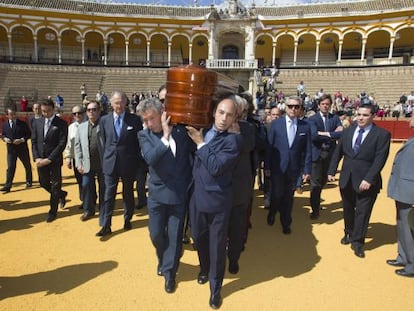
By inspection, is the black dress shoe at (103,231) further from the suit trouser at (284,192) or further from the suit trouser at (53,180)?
the suit trouser at (284,192)

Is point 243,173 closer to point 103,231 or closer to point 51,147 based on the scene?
point 103,231

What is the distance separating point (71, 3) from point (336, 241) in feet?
110

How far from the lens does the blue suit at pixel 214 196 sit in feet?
8.66

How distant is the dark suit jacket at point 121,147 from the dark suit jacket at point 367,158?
2704 mm

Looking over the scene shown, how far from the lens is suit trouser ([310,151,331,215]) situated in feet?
17.0

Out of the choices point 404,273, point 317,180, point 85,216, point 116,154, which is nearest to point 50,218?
point 85,216

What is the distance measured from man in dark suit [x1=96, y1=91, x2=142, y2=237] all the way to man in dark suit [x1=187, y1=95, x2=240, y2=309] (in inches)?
59.9

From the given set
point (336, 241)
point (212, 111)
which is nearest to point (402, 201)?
point (336, 241)

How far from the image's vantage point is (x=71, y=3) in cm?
3048

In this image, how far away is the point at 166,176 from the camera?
119 inches

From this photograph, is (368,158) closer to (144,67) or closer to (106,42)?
(144,67)

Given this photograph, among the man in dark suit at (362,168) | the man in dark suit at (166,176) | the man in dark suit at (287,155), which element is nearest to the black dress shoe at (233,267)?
the man in dark suit at (166,176)

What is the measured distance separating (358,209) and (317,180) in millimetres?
1304

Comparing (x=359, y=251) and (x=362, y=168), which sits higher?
(x=362, y=168)
